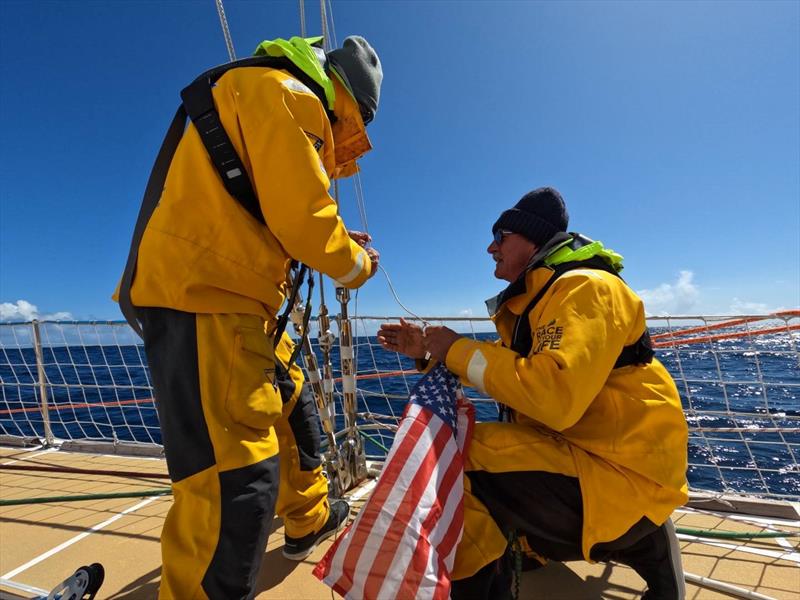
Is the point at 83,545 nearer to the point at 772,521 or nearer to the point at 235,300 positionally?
Result: the point at 235,300

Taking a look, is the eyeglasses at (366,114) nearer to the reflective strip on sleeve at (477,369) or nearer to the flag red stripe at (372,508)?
the reflective strip on sleeve at (477,369)

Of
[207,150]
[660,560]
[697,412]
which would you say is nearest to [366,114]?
[207,150]

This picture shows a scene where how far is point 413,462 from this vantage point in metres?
1.12

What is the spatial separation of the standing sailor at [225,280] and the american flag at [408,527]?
35 cm

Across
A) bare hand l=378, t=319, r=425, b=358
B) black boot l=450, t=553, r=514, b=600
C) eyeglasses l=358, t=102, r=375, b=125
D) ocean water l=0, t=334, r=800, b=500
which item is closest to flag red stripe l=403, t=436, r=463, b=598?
black boot l=450, t=553, r=514, b=600

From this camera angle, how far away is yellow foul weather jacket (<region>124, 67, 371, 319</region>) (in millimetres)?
1178

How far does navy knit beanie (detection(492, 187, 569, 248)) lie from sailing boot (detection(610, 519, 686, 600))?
1.07m

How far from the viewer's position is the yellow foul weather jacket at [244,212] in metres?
1.18

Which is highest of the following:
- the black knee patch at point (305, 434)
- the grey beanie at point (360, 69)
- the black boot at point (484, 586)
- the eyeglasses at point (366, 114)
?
the grey beanie at point (360, 69)

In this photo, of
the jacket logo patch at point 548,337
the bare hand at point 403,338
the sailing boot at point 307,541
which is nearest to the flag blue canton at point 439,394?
the bare hand at point 403,338

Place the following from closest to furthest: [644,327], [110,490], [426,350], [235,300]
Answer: [235,300] → [644,327] → [426,350] → [110,490]

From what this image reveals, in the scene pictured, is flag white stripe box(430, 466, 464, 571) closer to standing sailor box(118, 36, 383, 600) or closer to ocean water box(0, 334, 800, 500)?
standing sailor box(118, 36, 383, 600)

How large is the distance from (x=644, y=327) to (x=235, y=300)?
1310 mm

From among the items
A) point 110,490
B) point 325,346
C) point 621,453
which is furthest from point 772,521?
point 110,490
